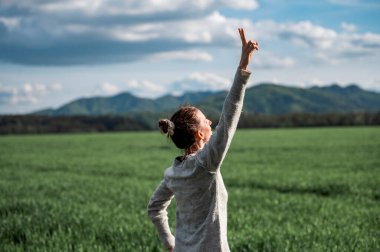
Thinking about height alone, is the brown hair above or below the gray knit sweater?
above

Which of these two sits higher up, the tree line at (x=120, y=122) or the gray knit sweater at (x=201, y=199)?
the gray knit sweater at (x=201, y=199)

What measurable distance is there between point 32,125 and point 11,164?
11853 centimetres

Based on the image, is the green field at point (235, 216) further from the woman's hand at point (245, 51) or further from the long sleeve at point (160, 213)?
the woman's hand at point (245, 51)

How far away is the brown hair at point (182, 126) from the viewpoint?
136 inches

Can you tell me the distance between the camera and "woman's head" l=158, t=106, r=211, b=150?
3453 mm

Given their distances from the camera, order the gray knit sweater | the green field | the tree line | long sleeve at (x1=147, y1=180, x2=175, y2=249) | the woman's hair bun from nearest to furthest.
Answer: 1. the gray knit sweater
2. the woman's hair bun
3. long sleeve at (x1=147, y1=180, x2=175, y2=249)
4. the green field
5. the tree line

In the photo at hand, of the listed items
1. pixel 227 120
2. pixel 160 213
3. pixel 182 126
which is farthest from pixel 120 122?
pixel 227 120

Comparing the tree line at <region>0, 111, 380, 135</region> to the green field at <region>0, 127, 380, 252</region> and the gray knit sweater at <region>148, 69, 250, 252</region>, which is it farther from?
the gray knit sweater at <region>148, 69, 250, 252</region>

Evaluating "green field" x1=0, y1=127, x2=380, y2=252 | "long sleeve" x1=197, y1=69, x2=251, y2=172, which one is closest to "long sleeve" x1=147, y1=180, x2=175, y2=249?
"green field" x1=0, y1=127, x2=380, y2=252

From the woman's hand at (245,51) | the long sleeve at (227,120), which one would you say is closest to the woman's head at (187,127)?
the long sleeve at (227,120)

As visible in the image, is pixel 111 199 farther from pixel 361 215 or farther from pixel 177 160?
pixel 177 160

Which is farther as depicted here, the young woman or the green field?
the green field

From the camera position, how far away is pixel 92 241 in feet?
25.8

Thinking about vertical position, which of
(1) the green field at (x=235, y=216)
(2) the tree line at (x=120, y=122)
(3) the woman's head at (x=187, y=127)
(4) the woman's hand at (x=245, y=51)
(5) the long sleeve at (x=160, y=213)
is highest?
(4) the woman's hand at (x=245, y=51)
